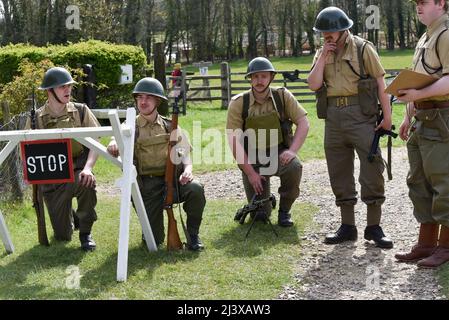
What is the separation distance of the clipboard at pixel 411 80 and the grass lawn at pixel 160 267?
5.65 feet

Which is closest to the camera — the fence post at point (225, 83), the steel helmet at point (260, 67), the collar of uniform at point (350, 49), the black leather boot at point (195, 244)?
the collar of uniform at point (350, 49)

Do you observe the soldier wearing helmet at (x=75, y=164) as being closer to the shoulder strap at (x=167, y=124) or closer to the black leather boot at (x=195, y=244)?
the shoulder strap at (x=167, y=124)

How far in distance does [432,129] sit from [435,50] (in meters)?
0.61

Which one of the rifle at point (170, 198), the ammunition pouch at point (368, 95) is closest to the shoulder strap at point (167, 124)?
the rifle at point (170, 198)

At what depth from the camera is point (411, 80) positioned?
551cm

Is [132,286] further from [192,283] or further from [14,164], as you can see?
[14,164]

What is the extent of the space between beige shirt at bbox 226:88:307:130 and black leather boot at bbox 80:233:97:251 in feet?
5.73

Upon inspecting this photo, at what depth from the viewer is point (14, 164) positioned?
356 inches

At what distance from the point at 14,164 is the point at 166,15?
53.0 metres

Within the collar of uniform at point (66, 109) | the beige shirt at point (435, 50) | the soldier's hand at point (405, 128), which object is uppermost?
the beige shirt at point (435, 50)

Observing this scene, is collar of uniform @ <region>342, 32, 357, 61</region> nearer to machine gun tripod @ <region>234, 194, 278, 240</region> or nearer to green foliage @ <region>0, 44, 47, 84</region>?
machine gun tripod @ <region>234, 194, 278, 240</region>

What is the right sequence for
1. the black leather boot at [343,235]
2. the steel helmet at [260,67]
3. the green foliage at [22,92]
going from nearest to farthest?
the black leather boot at [343,235], the steel helmet at [260,67], the green foliage at [22,92]

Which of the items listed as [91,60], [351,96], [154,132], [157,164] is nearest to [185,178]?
[157,164]

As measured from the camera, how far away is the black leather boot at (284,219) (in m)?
7.43
